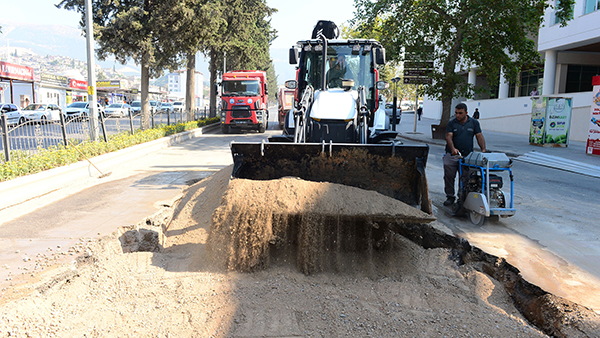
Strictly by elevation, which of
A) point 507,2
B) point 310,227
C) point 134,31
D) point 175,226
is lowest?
point 175,226

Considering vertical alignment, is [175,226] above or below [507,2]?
below

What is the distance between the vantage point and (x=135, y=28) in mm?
16844

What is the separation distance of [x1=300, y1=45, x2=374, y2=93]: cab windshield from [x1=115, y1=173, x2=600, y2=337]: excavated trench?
3.90 meters

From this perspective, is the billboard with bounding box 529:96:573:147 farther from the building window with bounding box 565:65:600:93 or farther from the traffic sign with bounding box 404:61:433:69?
the building window with bounding box 565:65:600:93

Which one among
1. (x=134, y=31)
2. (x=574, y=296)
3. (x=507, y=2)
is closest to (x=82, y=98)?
(x=134, y=31)

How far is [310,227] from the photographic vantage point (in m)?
4.44

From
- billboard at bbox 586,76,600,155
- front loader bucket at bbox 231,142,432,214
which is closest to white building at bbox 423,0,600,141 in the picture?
billboard at bbox 586,76,600,155

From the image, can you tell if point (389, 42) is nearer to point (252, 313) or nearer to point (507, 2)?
point (507, 2)

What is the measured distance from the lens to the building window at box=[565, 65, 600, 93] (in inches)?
1074

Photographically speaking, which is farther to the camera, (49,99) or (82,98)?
(82,98)

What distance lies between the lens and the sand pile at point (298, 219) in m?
4.40

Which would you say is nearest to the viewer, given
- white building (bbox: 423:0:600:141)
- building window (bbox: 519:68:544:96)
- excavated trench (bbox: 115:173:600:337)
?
excavated trench (bbox: 115:173:600:337)

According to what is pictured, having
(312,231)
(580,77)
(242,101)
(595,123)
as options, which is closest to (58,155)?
(312,231)

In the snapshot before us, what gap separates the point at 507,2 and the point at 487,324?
16.9m
